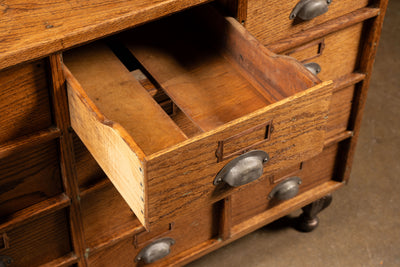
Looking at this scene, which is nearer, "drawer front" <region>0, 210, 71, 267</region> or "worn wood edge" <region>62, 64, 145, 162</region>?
"worn wood edge" <region>62, 64, 145, 162</region>

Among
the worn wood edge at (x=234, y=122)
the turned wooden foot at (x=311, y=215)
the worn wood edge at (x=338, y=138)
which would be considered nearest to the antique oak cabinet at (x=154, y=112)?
the worn wood edge at (x=234, y=122)

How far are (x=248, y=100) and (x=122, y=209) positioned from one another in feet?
1.16

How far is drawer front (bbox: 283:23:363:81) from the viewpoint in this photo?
4.55 feet

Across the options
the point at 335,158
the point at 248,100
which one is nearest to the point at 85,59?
the point at 248,100

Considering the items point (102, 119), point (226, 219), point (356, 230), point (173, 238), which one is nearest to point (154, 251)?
point (173, 238)

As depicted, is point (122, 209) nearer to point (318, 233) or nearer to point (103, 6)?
point (103, 6)

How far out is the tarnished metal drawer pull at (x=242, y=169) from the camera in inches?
40.2

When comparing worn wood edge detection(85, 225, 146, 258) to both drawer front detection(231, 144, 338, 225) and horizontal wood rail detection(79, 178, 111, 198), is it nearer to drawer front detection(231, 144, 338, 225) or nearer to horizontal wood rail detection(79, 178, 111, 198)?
horizontal wood rail detection(79, 178, 111, 198)

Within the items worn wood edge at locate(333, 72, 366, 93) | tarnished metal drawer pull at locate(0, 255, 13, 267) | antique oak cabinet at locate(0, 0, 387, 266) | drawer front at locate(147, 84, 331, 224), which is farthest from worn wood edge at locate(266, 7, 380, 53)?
tarnished metal drawer pull at locate(0, 255, 13, 267)

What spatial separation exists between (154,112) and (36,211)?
0.29 m

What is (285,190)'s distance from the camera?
1539 mm

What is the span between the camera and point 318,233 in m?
1.79

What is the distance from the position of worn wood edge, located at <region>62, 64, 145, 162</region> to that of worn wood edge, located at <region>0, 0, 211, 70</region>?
0.06 m

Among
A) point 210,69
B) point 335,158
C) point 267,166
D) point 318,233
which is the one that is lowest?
point 318,233
